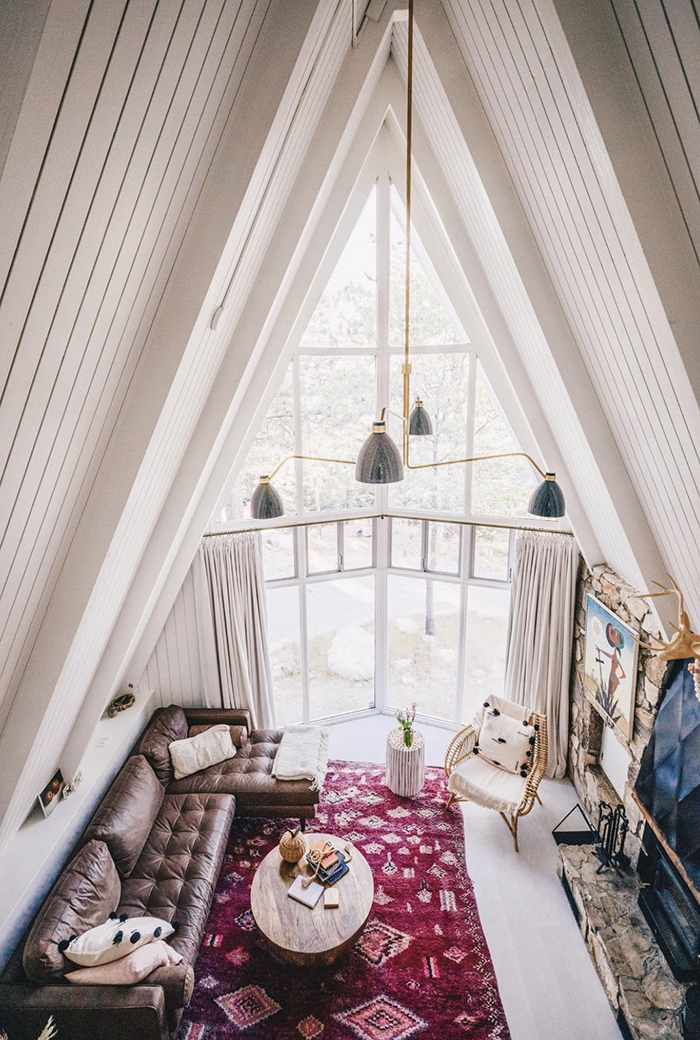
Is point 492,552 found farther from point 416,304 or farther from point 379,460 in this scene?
point 379,460

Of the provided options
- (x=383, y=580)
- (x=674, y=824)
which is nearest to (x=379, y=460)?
(x=674, y=824)

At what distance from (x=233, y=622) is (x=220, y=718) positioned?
964 millimetres

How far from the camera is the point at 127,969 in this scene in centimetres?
315

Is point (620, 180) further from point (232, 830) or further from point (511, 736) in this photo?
point (232, 830)

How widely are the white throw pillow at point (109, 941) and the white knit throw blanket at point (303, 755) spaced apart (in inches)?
64.6

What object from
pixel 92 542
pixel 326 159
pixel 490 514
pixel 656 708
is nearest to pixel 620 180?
pixel 326 159

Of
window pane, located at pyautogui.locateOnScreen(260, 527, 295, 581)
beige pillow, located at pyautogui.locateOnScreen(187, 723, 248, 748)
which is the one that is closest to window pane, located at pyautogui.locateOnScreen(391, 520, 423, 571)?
window pane, located at pyautogui.locateOnScreen(260, 527, 295, 581)

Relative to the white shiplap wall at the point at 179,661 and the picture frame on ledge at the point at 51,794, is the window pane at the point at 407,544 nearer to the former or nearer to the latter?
the white shiplap wall at the point at 179,661

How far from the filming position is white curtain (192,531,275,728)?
18.1 ft

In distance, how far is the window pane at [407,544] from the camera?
6141 mm

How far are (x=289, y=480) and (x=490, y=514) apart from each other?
2.07 m

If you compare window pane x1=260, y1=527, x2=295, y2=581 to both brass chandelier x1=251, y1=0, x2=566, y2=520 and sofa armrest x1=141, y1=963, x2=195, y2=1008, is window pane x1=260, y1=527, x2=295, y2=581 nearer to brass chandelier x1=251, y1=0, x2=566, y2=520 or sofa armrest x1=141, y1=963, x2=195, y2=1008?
brass chandelier x1=251, y1=0, x2=566, y2=520

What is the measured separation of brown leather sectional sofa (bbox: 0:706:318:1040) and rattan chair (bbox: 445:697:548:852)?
4.34ft

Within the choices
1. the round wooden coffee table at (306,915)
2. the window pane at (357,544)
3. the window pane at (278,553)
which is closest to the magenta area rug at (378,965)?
the round wooden coffee table at (306,915)
